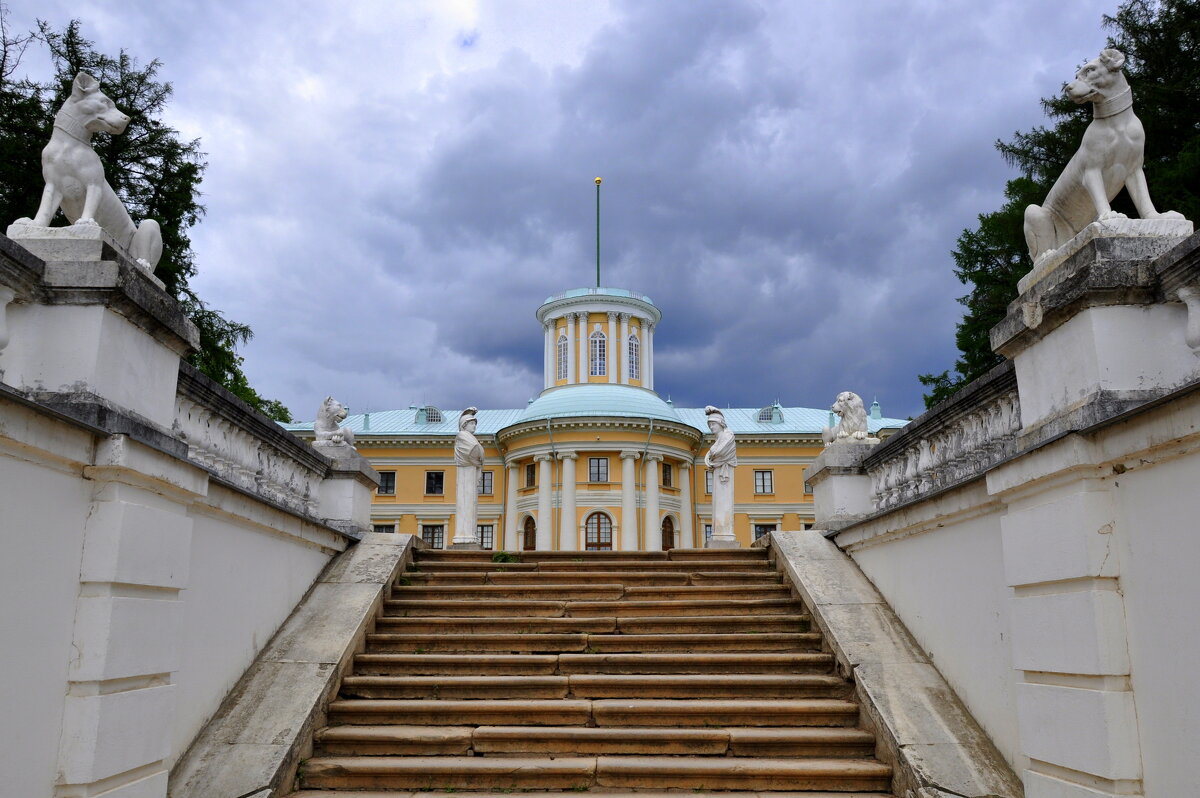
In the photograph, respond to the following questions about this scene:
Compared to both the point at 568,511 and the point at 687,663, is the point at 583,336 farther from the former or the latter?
the point at 687,663

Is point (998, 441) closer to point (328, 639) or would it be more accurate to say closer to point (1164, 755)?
point (1164, 755)

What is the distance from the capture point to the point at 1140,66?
23.5m

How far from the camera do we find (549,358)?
4666cm

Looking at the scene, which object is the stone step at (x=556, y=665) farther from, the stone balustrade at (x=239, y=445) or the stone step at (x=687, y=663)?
the stone balustrade at (x=239, y=445)

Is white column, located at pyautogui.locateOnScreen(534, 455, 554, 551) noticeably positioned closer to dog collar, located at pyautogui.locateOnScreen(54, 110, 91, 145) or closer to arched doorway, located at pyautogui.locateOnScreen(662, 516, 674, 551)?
arched doorway, located at pyautogui.locateOnScreen(662, 516, 674, 551)

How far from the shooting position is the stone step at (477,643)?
25.5 ft

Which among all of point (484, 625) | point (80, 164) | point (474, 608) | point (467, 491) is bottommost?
point (484, 625)

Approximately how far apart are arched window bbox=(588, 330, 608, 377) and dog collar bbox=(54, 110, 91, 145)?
40260 mm

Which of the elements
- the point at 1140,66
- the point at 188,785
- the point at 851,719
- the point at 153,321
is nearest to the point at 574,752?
the point at 851,719

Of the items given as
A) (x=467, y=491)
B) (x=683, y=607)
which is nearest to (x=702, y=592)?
(x=683, y=607)

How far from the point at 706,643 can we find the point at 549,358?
129 feet

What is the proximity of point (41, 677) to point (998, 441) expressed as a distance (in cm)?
581

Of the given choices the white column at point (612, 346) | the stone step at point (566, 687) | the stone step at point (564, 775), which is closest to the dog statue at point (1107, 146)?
the stone step at point (564, 775)

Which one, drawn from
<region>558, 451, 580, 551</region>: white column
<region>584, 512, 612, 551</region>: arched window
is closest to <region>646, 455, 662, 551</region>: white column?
<region>584, 512, 612, 551</region>: arched window
